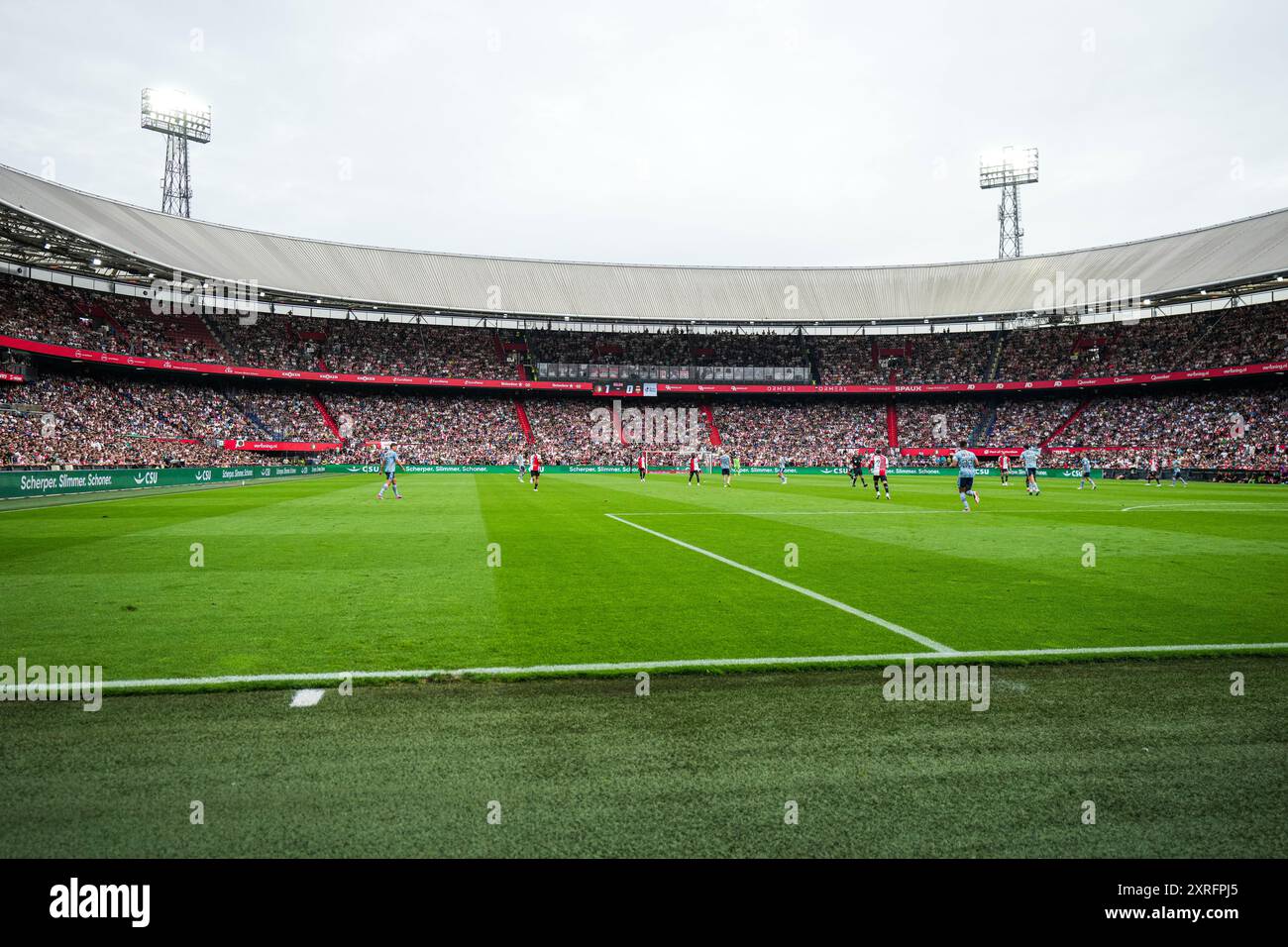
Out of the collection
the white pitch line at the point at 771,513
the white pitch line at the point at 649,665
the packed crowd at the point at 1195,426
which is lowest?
the white pitch line at the point at 771,513

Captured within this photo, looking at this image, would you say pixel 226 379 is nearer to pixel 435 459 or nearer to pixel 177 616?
pixel 435 459

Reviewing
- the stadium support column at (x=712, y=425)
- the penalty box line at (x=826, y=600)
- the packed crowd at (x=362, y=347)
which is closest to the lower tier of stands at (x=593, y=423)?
the stadium support column at (x=712, y=425)

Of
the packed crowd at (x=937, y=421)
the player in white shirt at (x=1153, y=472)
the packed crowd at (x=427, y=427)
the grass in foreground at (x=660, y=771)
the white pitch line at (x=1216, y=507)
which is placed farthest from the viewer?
the packed crowd at (x=937, y=421)

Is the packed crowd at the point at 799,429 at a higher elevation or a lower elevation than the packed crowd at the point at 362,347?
lower

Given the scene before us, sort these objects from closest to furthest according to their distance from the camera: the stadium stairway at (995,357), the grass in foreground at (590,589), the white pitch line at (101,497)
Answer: the grass in foreground at (590,589) < the white pitch line at (101,497) < the stadium stairway at (995,357)

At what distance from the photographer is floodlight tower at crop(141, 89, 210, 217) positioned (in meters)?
55.8

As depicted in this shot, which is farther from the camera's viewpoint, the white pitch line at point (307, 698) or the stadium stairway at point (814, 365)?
the stadium stairway at point (814, 365)

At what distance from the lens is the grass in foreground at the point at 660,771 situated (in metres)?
3.14

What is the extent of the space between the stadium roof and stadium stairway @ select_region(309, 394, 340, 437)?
28.7 ft

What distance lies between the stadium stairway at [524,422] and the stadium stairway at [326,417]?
16085mm

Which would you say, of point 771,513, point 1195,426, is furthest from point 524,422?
point 1195,426

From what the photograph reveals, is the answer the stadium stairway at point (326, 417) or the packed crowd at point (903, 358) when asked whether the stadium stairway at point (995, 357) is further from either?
the stadium stairway at point (326, 417)

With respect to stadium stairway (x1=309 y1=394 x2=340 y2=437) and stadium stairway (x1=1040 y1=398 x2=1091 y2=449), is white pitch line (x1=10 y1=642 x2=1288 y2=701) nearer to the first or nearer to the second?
stadium stairway (x1=309 y1=394 x2=340 y2=437)

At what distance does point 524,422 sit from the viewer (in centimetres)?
7006
